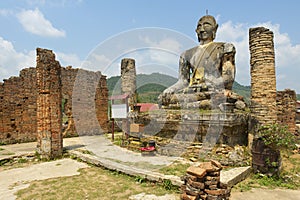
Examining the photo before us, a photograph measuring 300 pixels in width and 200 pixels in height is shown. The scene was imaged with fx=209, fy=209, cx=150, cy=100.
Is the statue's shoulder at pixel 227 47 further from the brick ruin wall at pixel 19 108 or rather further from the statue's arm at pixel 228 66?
the brick ruin wall at pixel 19 108

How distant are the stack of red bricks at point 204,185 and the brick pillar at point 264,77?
7.87ft

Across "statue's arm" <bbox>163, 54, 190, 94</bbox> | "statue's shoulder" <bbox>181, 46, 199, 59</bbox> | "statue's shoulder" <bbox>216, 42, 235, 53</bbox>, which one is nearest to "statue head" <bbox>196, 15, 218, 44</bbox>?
"statue's shoulder" <bbox>181, 46, 199, 59</bbox>

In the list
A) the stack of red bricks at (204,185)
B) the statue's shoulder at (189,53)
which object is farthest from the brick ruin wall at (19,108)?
the stack of red bricks at (204,185)

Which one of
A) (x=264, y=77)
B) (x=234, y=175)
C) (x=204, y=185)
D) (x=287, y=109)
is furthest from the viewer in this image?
(x=287, y=109)

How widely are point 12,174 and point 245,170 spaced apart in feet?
18.9

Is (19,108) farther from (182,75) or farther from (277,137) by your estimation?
(277,137)

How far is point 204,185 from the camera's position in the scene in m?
3.48

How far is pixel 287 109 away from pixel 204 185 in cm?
794

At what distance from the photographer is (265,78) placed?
5230mm

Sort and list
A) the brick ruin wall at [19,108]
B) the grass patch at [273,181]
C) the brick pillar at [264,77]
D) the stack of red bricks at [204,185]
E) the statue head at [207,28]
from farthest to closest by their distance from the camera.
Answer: the brick ruin wall at [19,108], the statue head at [207,28], the brick pillar at [264,77], the grass patch at [273,181], the stack of red bricks at [204,185]

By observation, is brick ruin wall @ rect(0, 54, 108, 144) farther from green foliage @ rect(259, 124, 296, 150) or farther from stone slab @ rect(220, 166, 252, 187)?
green foliage @ rect(259, 124, 296, 150)

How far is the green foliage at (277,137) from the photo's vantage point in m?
4.40

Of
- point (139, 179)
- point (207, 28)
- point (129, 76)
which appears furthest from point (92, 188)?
point (207, 28)

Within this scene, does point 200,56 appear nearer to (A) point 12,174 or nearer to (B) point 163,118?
(B) point 163,118
